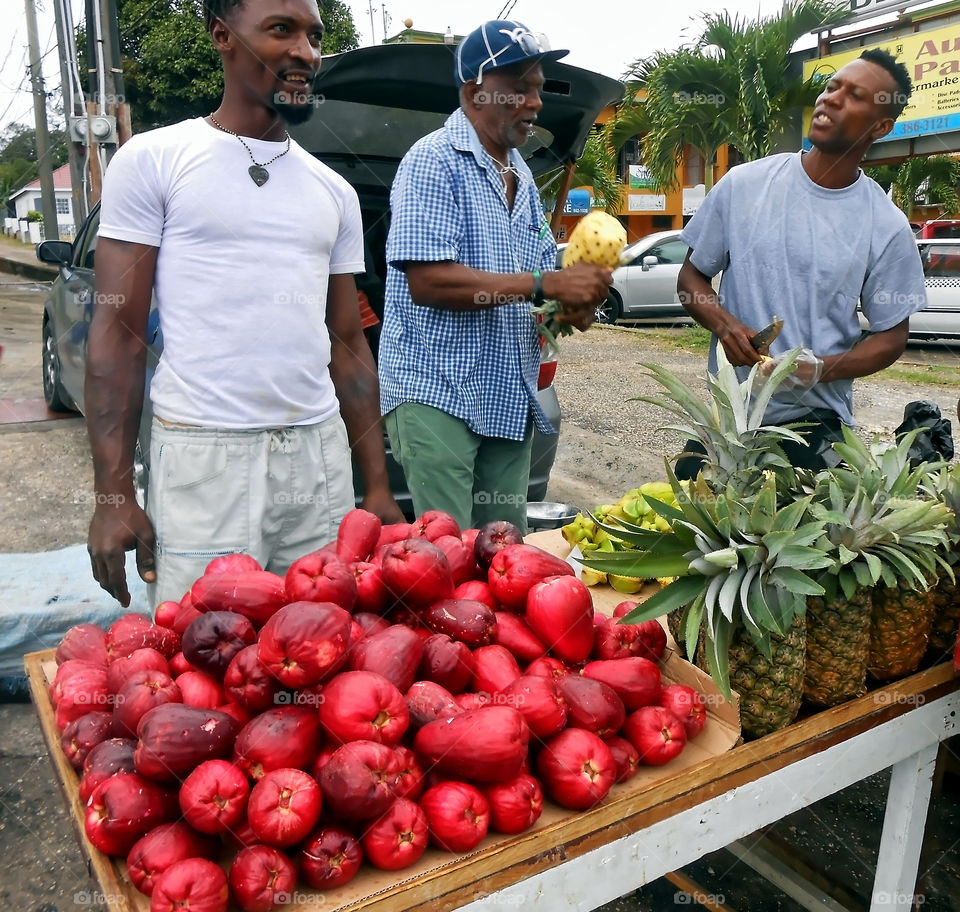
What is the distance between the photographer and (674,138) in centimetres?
1515

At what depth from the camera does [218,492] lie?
221cm

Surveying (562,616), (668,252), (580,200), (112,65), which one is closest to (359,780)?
(562,616)

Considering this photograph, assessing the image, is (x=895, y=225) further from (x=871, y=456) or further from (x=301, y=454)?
(x=301, y=454)

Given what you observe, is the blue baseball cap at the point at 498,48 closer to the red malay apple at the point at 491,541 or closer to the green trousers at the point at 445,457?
the green trousers at the point at 445,457

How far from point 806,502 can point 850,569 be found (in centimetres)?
27

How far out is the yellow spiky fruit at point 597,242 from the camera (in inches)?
104

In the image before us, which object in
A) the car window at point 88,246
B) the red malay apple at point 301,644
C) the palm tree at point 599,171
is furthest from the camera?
the palm tree at point 599,171

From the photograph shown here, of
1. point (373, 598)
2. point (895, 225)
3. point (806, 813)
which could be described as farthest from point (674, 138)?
point (373, 598)

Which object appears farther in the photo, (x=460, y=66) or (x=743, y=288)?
(x=743, y=288)

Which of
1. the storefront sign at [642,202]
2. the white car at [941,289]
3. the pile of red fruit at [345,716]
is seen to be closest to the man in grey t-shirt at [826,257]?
the pile of red fruit at [345,716]

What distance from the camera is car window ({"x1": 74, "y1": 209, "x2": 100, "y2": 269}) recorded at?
214 inches

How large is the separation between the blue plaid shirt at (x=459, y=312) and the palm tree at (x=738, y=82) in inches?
490

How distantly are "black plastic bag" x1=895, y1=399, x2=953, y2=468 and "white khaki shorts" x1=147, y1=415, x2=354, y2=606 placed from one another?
6.30 ft

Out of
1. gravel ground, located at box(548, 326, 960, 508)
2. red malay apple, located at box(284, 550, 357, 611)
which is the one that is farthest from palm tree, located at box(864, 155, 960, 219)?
Answer: red malay apple, located at box(284, 550, 357, 611)
